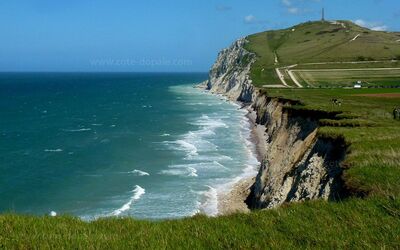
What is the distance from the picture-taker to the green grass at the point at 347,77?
111m

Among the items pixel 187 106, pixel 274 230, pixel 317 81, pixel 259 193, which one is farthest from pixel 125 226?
pixel 187 106

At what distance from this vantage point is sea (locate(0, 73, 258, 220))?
4184 centimetres

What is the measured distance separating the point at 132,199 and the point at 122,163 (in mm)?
16815

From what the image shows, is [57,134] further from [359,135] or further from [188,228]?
[188,228]

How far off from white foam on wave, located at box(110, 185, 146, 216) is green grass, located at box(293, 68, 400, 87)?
76.0m

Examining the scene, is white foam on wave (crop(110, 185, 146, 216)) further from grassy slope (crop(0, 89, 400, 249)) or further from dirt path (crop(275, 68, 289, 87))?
dirt path (crop(275, 68, 289, 87))

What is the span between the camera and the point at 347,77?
123500 millimetres

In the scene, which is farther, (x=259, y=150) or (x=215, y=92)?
(x=215, y=92)

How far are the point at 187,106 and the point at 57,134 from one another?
186ft

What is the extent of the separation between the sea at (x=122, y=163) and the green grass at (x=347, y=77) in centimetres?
2536

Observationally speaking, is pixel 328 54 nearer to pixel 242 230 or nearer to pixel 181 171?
pixel 181 171

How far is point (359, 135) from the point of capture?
1040 inches

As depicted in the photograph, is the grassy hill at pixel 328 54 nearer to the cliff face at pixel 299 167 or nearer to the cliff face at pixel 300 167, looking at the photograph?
the cliff face at pixel 300 167

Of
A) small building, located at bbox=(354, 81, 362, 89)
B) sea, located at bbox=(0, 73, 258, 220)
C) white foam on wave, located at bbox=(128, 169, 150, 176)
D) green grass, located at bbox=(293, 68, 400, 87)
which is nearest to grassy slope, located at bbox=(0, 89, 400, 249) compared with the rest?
sea, located at bbox=(0, 73, 258, 220)
